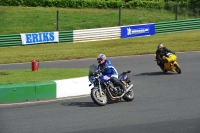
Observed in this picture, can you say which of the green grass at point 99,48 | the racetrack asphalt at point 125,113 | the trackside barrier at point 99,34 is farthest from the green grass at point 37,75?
the trackside barrier at point 99,34

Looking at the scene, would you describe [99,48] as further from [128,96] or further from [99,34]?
[128,96]

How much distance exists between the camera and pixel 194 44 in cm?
2948

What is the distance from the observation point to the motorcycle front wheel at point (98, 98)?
42.4 ft


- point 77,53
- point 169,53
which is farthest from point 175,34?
point 169,53

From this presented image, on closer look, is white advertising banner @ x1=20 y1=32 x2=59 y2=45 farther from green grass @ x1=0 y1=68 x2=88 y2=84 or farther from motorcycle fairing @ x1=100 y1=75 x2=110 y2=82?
motorcycle fairing @ x1=100 y1=75 x2=110 y2=82

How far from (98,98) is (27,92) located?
2.17m

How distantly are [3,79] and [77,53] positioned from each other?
12.7 metres

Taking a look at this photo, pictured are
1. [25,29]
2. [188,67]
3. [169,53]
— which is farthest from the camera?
[25,29]

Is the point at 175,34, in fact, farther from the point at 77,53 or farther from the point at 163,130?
the point at 163,130

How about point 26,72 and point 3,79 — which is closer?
point 3,79

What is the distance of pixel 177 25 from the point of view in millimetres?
35719

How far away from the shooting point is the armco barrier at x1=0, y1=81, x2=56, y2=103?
13.7 metres

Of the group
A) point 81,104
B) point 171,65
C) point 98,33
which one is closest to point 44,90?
point 81,104

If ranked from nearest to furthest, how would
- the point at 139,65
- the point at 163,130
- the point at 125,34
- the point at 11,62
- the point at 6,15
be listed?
the point at 163,130, the point at 139,65, the point at 11,62, the point at 125,34, the point at 6,15
